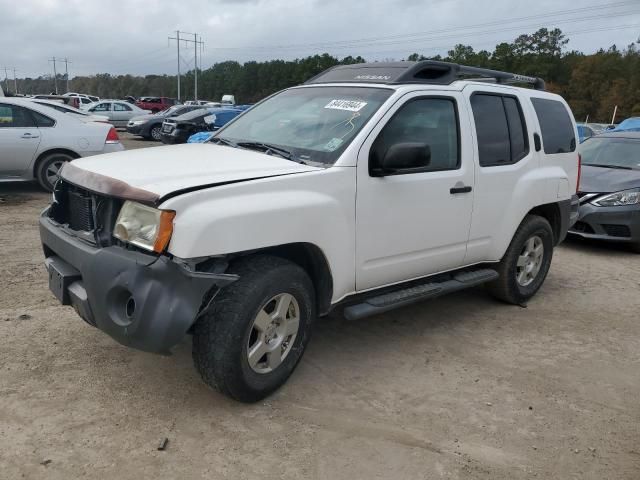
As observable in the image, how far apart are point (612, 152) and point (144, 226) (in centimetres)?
776

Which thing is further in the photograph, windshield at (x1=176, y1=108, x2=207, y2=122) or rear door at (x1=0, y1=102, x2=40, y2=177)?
windshield at (x1=176, y1=108, x2=207, y2=122)

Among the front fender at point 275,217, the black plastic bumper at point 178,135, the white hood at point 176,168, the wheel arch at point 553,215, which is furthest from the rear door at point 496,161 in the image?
the black plastic bumper at point 178,135

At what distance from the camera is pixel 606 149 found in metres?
8.56

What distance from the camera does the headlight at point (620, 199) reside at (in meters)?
7.29

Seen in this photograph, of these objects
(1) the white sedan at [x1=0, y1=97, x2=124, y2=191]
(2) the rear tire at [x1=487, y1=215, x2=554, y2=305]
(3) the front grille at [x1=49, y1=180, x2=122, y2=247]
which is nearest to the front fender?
(3) the front grille at [x1=49, y1=180, x2=122, y2=247]

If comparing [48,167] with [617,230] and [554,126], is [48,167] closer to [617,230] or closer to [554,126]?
[554,126]

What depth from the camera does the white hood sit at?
2.91 metres

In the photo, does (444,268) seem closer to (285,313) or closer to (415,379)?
(415,379)

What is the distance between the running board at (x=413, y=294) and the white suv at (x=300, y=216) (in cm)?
2

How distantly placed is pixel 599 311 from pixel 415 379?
8.25 ft

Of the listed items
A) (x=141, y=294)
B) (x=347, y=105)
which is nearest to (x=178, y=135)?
(x=347, y=105)

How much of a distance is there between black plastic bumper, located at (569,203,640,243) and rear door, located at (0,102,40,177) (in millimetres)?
8032

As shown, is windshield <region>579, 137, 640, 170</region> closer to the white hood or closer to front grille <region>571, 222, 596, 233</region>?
front grille <region>571, 222, 596, 233</region>

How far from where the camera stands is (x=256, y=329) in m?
3.18
